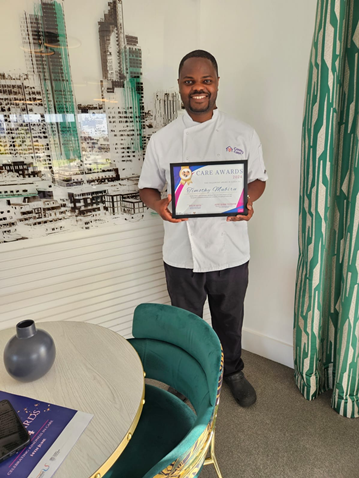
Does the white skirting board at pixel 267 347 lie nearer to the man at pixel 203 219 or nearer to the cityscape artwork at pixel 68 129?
the man at pixel 203 219

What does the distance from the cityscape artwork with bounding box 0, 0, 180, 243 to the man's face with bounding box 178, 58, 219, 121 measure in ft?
1.59

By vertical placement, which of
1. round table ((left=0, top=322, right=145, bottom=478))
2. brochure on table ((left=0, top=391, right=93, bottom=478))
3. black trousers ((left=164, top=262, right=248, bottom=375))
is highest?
brochure on table ((left=0, top=391, right=93, bottom=478))

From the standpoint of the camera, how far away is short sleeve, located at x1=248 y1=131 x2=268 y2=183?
5.68 feet

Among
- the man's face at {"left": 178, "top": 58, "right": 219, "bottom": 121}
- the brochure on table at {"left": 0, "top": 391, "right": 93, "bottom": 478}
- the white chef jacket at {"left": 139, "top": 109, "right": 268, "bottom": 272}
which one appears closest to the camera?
the brochure on table at {"left": 0, "top": 391, "right": 93, "bottom": 478}

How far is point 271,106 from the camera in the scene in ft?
6.56

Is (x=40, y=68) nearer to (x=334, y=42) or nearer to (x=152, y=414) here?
(x=334, y=42)

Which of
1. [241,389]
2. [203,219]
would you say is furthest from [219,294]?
[241,389]

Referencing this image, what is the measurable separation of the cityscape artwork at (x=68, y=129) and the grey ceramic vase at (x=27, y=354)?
890 mm

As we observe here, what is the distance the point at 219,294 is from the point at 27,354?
1108 mm

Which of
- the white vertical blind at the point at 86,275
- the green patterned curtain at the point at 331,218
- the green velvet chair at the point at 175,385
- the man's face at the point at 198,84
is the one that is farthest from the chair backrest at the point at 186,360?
the man's face at the point at 198,84

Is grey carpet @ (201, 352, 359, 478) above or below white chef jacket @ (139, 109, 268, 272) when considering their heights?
below

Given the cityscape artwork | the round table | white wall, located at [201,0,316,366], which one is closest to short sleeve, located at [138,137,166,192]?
the cityscape artwork

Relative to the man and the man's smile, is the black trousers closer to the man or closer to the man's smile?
the man

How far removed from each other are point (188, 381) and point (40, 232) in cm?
115
